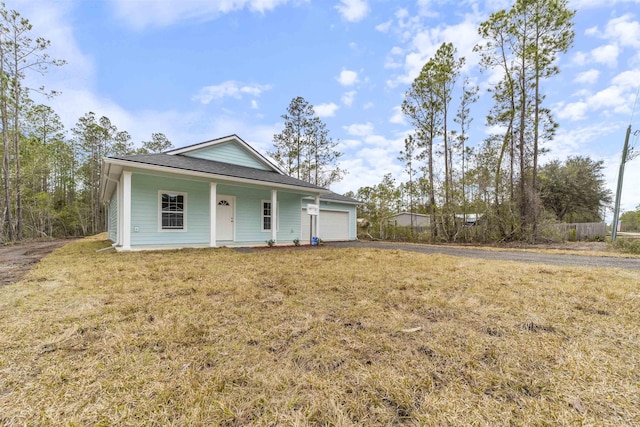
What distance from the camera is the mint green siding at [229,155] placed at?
998cm

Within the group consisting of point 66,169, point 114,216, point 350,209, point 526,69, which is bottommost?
point 114,216

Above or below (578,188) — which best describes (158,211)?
below

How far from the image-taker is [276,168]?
1165cm

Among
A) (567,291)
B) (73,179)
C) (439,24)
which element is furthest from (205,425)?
(73,179)

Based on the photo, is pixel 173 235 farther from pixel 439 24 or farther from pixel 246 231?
pixel 439 24

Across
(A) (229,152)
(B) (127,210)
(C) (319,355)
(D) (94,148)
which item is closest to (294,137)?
(A) (229,152)

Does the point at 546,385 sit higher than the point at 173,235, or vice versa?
the point at 173,235

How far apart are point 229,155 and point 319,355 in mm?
10107

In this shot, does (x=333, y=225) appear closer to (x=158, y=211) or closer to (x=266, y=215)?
(x=266, y=215)

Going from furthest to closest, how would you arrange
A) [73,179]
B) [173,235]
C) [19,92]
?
[73,179] → [19,92] → [173,235]

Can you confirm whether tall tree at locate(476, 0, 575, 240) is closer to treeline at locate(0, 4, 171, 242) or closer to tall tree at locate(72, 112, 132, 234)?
treeline at locate(0, 4, 171, 242)

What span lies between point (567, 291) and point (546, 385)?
264 centimetres

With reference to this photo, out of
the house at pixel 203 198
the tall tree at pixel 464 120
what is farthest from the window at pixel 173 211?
the tall tree at pixel 464 120

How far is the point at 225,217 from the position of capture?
9484 millimetres
